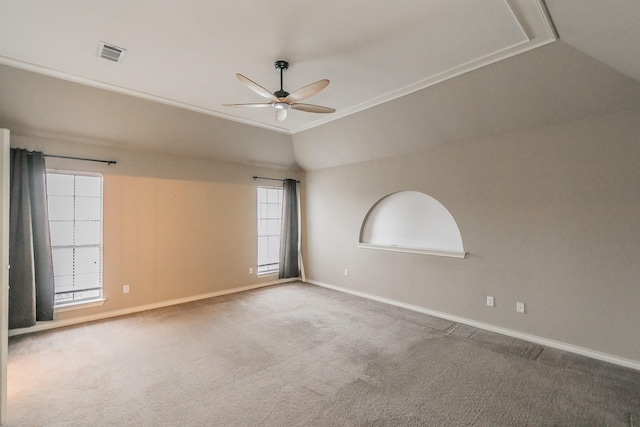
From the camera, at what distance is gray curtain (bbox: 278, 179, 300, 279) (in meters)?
6.11

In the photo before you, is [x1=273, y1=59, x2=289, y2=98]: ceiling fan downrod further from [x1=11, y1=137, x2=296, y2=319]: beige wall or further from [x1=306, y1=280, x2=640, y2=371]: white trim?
[x1=306, y1=280, x2=640, y2=371]: white trim

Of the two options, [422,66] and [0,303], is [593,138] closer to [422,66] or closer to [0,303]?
[422,66]

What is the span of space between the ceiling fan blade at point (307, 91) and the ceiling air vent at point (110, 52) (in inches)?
63.2

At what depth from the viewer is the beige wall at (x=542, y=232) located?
2.84 meters

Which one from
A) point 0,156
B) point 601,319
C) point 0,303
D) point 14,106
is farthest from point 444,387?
point 14,106

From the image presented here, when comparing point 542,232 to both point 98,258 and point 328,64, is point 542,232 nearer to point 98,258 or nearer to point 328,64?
point 328,64

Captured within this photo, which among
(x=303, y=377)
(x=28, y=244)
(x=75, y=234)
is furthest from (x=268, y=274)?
(x=28, y=244)

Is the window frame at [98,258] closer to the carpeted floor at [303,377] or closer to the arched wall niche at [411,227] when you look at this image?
the carpeted floor at [303,377]

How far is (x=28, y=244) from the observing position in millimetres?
3551

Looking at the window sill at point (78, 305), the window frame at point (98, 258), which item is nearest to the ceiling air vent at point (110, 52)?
the window frame at point (98, 258)

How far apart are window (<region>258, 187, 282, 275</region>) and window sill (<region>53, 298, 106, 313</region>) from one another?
264 centimetres

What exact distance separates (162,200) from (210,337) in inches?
96.5

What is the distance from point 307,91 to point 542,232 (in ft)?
10.1

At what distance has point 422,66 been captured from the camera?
3.00 metres
